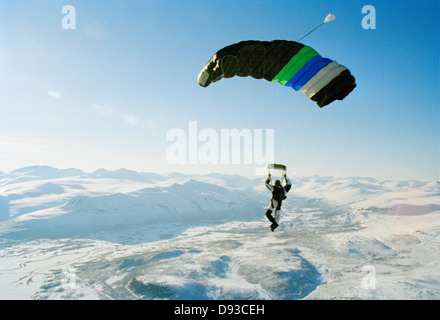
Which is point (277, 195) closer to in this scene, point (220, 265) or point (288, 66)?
point (288, 66)

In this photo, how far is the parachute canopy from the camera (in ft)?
34.0

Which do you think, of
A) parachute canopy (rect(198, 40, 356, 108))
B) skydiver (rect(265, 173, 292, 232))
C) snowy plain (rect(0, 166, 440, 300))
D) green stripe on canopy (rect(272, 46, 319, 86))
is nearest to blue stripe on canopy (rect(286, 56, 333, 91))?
parachute canopy (rect(198, 40, 356, 108))

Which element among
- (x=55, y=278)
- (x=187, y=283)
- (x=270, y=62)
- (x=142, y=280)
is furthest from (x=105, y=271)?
(x=270, y=62)

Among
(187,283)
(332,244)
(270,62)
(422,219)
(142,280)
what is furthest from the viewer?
(422,219)

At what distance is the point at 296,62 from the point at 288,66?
38cm

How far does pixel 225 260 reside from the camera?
58.9 meters

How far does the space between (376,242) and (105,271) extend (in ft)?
252

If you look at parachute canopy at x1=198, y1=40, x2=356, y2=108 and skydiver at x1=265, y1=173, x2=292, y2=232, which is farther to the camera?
skydiver at x1=265, y1=173, x2=292, y2=232

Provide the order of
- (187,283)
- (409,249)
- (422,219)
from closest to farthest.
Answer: (187,283) < (409,249) < (422,219)

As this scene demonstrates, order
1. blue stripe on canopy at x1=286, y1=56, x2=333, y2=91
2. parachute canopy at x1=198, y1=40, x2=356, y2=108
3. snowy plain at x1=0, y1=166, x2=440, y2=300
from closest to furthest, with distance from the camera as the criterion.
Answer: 1. parachute canopy at x1=198, y1=40, x2=356, y2=108
2. blue stripe on canopy at x1=286, y1=56, x2=333, y2=91
3. snowy plain at x1=0, y1=166, x2=440, y2=300

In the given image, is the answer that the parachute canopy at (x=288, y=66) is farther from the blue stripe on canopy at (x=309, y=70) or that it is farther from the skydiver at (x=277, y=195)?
the skydiver at (x=277, y=195)

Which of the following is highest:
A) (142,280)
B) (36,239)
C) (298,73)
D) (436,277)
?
(298,73)

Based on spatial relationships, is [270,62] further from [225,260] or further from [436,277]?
[225,260]

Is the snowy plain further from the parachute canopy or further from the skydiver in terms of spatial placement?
the parachute canopy
